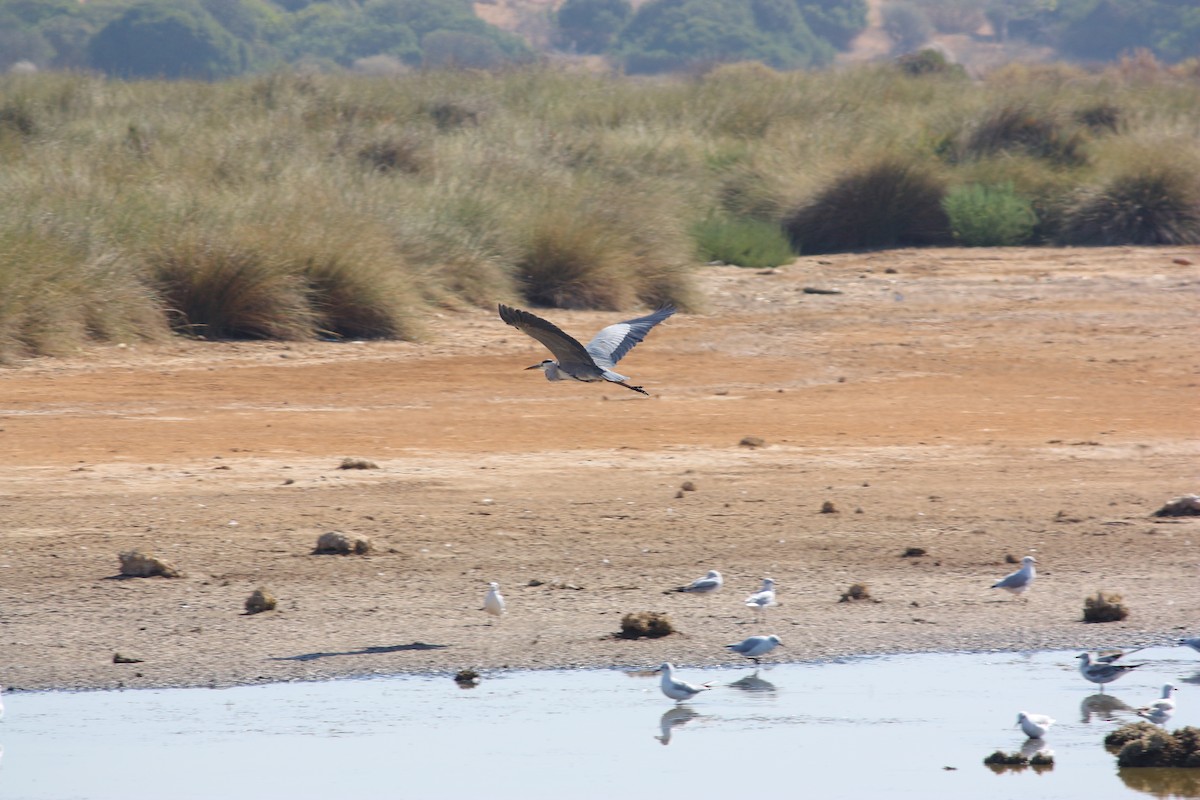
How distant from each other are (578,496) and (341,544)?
1.69 metres

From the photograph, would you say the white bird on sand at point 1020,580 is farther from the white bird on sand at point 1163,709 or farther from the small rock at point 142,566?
the small rock at point 142,566

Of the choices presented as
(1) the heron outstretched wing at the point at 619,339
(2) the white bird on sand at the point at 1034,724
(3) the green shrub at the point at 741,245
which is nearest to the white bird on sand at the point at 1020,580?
(2) the white bird on sand at the point at 1034,724

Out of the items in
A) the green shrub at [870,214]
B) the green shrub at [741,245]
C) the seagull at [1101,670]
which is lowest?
the seagull at [1101,670]

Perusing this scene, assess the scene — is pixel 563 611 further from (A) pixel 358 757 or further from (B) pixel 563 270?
(B) pixel 563 270

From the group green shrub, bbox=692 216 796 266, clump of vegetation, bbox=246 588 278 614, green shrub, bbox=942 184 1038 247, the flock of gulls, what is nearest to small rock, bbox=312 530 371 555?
clump of vegetation, bbox=246 588 278 614

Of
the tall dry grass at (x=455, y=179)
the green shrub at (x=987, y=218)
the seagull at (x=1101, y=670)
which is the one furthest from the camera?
the green shrub at (x=987, y=218)

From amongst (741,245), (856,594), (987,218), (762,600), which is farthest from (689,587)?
(987,218)

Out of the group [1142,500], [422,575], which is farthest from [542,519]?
[1142,500]

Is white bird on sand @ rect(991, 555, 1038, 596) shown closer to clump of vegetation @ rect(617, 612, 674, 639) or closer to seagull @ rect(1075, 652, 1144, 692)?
seagull @ rect(1075, 652, 1144, 692)

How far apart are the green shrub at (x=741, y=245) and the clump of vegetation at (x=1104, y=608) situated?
481 inches

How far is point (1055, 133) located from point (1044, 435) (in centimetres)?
1461

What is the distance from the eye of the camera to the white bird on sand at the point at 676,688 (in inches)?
241

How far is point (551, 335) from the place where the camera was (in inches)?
298

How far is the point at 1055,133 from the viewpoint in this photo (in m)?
24.8
